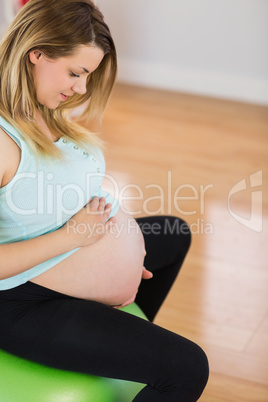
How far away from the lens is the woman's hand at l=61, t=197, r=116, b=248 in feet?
4.39

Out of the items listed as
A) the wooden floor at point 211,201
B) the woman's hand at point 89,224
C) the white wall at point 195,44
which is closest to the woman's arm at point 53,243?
the woman's hand at point 89,224

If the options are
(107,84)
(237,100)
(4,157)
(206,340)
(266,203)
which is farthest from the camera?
(237,100)

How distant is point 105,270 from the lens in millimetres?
1435

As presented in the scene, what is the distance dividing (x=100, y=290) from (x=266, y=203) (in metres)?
1.51

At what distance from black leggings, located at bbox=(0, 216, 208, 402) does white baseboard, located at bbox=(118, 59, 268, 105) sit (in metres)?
2.89

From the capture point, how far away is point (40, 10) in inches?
49.6

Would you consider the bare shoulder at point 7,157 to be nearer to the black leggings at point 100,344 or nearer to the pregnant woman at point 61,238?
the pregnant woman at point 61,238

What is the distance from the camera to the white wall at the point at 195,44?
3826 millimetres

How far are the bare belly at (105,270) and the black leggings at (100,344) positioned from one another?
0.05m

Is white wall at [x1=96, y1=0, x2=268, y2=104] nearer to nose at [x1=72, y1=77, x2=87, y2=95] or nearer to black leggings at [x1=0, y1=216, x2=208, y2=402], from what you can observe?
nose at [x1=72, y1=77, x2=87, y2=95]

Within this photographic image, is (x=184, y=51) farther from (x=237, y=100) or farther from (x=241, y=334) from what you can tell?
(x=241, y=334)

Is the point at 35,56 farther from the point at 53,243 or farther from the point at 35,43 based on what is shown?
the point at 53,243

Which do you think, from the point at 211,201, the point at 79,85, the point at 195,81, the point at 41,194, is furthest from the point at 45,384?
the point at 195,81

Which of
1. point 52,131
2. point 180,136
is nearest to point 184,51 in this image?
point 180,136
